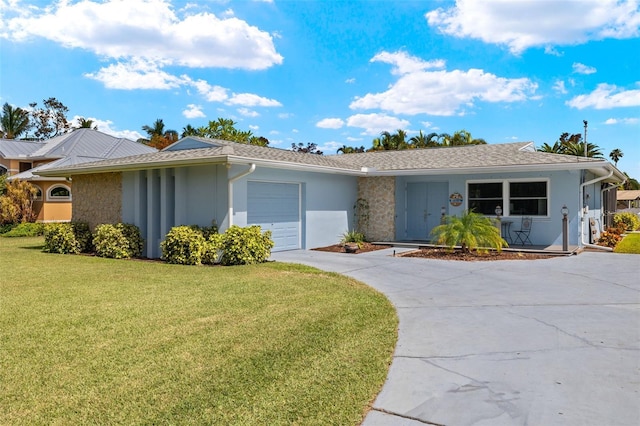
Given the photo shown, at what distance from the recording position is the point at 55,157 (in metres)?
→ 28.6

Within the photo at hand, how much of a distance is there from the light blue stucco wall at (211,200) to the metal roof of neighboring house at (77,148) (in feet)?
53.4

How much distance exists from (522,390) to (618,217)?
24617 millimetres

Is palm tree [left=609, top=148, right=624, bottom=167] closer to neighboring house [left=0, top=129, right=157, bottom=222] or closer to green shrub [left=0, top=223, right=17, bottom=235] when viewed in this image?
neighboring house [left=0, top=129, right=157, bottom=222]

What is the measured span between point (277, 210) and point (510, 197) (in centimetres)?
768

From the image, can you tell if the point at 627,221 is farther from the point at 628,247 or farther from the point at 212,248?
the point at 212,248

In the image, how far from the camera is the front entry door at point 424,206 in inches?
638

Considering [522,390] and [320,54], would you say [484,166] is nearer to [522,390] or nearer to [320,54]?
[320,54]

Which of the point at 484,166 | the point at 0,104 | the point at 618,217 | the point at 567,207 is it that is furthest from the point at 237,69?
the point at 0,104

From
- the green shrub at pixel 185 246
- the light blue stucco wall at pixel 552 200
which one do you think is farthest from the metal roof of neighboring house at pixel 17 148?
the light blue stucco wall at pixel 552 200

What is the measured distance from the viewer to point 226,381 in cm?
392

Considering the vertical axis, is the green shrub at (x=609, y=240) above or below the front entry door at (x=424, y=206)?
below

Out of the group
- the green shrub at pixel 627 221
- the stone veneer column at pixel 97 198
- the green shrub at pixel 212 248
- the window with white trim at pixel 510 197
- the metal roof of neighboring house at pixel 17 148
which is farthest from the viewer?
the metal roof of neighboring house at pixel 17 148

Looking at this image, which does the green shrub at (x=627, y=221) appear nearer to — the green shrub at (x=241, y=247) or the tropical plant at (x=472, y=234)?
the tropical plant at (x=472, y=234)

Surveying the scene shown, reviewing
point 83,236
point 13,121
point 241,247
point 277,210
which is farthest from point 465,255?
point 13,121
